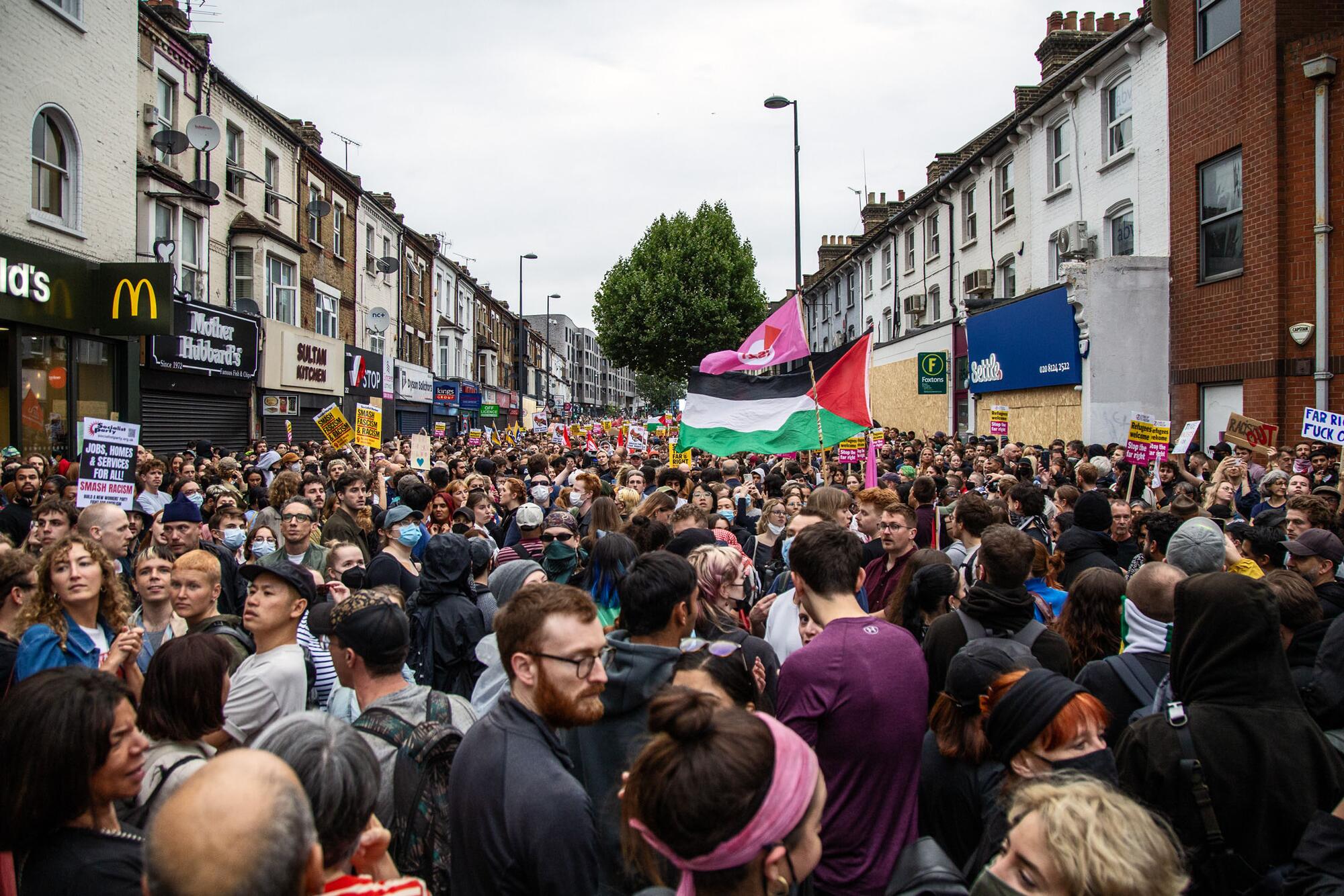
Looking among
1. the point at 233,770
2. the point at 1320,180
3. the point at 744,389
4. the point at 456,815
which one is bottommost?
the point at 456,815

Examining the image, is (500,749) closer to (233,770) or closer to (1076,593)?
(233,770)

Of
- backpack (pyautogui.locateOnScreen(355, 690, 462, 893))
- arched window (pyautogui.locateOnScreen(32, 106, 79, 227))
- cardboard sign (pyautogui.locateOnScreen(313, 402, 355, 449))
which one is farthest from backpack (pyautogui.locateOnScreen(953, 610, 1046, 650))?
arched window (pyautogui.locateOnScreen(32, 106, 79, 227))

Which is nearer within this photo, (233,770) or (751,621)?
(233,770)

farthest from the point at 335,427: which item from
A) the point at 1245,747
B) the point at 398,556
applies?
the point at 1245,747

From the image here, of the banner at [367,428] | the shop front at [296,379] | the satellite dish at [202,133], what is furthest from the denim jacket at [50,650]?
the shop front at [296,379]

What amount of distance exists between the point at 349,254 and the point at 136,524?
2610 centimetres

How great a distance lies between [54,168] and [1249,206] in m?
19.2

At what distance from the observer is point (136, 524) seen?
721cm

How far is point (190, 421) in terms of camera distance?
19688 millimetres

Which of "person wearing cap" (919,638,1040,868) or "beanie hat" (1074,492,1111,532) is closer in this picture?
"person wearing cap" (919,638,1040,868)

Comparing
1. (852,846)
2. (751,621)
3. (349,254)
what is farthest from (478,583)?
(349,254)

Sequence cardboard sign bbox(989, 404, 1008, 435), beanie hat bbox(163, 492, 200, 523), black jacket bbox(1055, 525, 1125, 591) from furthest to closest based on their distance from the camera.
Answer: cardboard sign bbox(989, 404, 1008, 435) < beanie hat bbox(163, 492, 200, 523) < black jacket bbox(1055, 525, 1125, 591)

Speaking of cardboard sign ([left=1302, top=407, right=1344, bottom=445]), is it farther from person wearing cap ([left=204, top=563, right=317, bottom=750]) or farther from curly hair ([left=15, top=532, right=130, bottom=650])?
curly hair ([left=15, top=532, right=130, bottom=650])

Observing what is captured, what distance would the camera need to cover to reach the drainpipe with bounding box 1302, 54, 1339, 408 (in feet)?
42.9
